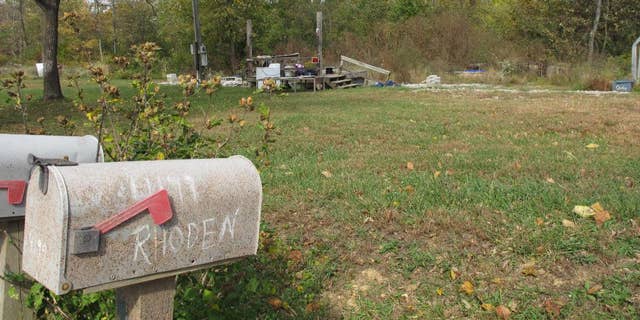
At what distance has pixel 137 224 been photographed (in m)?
1.74

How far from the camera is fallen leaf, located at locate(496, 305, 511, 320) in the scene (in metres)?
3.04

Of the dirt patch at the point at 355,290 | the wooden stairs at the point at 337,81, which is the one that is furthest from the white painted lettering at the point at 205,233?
the wooden stairs at the point at 337,81

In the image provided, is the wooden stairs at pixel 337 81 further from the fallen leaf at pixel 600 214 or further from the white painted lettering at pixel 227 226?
the white painted lettering at pixel 227 226

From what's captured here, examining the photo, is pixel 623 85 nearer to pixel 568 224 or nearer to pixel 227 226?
pixel 568 224

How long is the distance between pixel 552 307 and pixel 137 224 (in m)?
2.20

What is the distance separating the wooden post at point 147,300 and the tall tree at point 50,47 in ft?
49.1

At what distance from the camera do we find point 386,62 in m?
27.3

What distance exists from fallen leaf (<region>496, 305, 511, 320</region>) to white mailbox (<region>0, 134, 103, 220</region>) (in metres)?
2.08

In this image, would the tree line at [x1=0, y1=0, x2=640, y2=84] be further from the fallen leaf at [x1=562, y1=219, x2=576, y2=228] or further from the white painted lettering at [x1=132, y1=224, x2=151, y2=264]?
the white painted lettering at [x1=132, y1=224, x2=151, y2=264]

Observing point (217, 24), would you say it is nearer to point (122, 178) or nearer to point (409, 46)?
point (409, 46)

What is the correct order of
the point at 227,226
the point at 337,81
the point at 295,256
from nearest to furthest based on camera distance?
the point at 227,226, the point at 295,256, the point at 337,81

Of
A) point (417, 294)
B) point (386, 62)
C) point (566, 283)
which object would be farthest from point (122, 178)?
point (386, 62)

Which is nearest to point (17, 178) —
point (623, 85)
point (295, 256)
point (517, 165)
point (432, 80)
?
point (295, 256)

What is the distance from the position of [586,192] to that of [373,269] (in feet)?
6.42
